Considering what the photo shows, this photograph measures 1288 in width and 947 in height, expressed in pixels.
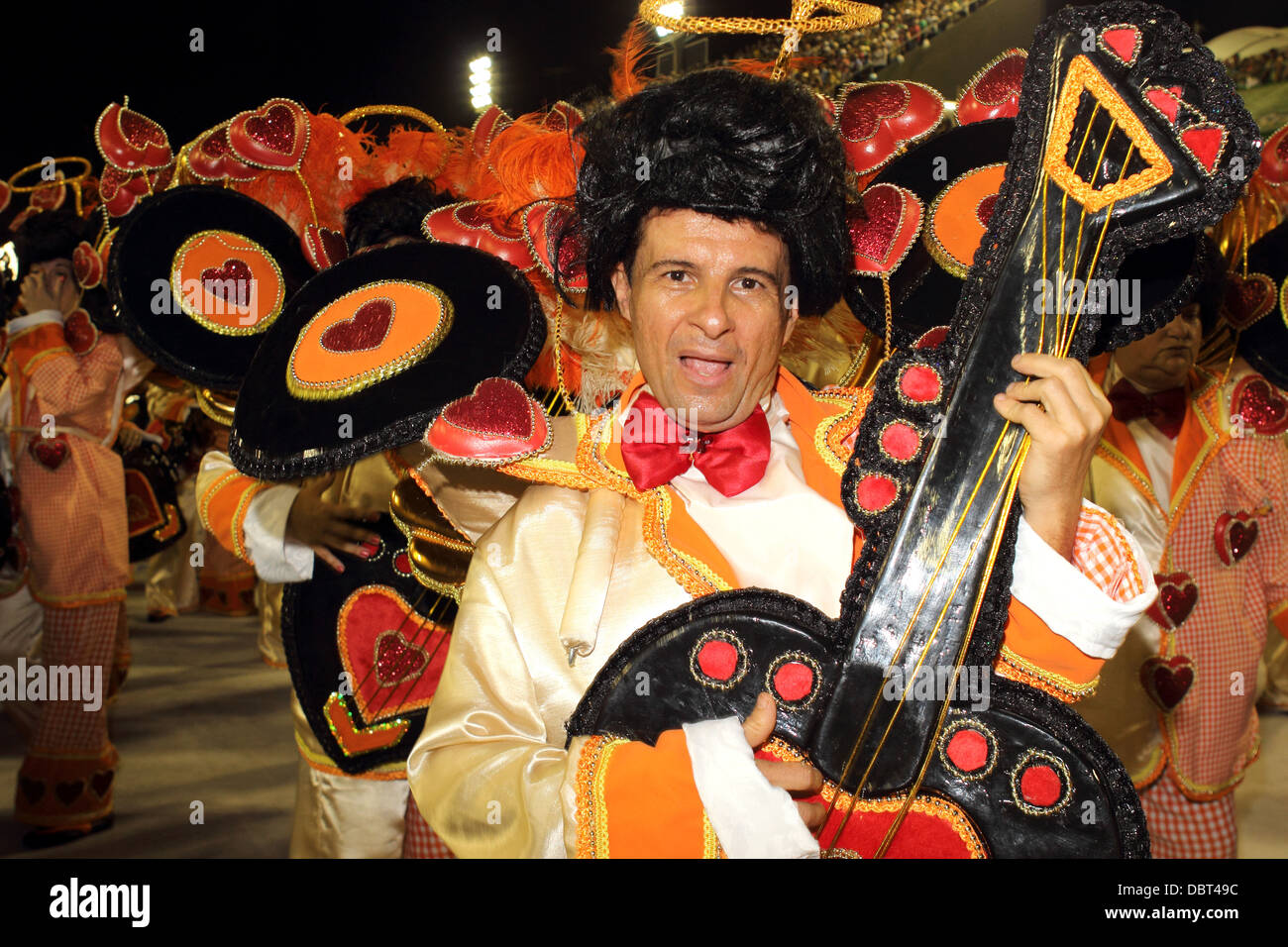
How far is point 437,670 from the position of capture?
2564mm

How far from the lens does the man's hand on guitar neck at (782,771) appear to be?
120 centimetres

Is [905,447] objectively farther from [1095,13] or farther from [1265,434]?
[1265,434]

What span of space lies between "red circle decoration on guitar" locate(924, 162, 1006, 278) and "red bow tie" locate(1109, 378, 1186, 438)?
5.43ft

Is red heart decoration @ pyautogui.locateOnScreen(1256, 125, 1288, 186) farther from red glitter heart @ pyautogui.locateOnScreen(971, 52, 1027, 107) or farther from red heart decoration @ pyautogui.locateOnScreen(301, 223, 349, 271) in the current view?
red heart decoration @ pyautogui.locateOnScreen(301, 223, 349, 271)

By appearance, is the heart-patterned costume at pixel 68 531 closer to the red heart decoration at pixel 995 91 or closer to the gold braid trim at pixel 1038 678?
the red heart decoration at pixel 995 91

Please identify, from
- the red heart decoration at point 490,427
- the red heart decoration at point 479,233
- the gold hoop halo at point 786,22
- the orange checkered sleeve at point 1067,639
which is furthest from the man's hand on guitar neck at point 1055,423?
the red heart decoration at point 479,233

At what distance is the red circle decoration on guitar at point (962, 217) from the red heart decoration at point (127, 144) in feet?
8.23

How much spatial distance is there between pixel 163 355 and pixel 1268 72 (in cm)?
563

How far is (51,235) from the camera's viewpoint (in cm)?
427

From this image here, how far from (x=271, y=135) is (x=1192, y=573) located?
2822mm

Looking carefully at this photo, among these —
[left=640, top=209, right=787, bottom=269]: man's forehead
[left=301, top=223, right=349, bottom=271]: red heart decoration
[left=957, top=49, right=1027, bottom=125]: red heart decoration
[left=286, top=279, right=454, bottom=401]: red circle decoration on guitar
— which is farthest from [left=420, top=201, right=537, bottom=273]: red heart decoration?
[left=957, top=49, right=1027, bottom=125]: red heart decoration

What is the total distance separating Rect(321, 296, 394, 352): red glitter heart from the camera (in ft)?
5.46

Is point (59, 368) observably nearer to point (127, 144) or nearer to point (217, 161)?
point (127, 144)

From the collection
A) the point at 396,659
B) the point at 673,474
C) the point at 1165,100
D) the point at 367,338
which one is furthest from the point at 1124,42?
the point at 396,659
